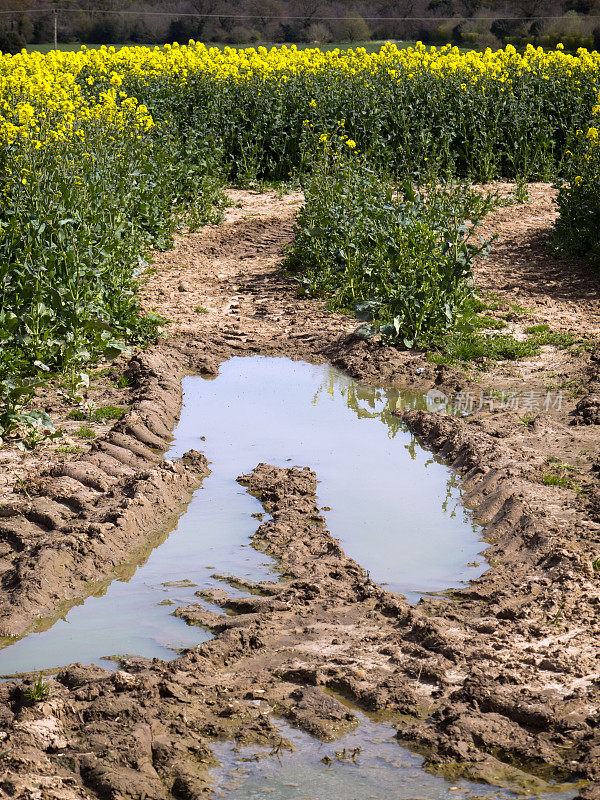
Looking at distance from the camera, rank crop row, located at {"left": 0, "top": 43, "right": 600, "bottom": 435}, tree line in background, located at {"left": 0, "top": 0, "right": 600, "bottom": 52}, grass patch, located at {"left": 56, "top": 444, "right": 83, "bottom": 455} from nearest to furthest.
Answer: grass patch, located at {"left": 56, "top": 444, "right": 83, "bottom": 455}, crop row, located at {"left": 0, "top": 43, "right": 600, "bottom": 435}, tree line in background, located at {"left": 0, "top": 0, "right": 600, "bottom": 52}

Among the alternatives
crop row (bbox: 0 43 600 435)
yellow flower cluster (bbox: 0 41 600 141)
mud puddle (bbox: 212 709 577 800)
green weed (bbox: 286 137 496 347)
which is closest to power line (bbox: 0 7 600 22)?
crop row (bbox: 0 43 600 435)

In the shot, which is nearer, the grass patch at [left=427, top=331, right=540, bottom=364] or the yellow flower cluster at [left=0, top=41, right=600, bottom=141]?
the grass patch at [left=427, top=331, right=540, bottom=364]

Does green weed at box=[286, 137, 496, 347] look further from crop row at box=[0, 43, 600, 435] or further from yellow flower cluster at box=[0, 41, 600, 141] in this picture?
yellow flower cluster at box=[0, 41, 600, 141]

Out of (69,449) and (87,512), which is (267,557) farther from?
(69,449)

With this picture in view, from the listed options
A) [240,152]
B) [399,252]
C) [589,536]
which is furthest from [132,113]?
[589,536]

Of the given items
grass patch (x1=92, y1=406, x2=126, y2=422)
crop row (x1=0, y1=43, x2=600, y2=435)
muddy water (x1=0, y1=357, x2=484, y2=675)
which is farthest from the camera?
crop row (x1=0, y1=43, x2=600, y2=435)

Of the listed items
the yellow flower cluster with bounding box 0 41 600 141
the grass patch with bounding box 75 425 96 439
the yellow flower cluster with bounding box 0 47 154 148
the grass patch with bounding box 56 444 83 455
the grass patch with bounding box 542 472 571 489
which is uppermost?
the yellow flower cluster with bounding box 0 41 600 141

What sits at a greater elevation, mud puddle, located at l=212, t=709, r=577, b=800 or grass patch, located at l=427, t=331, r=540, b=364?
grass patch, located at l=427, t=331, r=540, b=364

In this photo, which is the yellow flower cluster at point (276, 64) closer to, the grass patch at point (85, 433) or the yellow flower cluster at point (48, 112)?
the yellow flower cluster at point (48, 112)

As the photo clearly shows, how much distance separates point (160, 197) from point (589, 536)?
30.9ft

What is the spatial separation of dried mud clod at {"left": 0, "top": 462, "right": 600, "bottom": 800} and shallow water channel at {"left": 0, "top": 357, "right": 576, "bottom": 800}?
0.45 ft

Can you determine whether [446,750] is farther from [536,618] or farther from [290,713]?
[536,618]

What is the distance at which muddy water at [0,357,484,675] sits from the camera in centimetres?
468

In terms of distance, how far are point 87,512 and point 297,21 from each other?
33.3m
